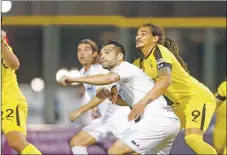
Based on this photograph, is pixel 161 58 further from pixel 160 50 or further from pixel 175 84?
pixel 175 84

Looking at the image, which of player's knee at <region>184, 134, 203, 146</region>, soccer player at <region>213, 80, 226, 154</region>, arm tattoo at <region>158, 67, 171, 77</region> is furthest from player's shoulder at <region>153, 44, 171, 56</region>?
soccer player at <region>213, 80, 226, 154</region>

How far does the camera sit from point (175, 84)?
22.3ft

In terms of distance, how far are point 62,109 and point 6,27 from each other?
1.37 metres

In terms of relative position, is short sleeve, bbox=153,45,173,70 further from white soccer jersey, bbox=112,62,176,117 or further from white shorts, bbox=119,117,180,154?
white shorts, bbox=119,117,180,154

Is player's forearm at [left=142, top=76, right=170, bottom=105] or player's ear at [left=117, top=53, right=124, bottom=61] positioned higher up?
player's ear at [left=117, top=53, right=124, bottom=61]

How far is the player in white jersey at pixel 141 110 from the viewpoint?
20.8ft

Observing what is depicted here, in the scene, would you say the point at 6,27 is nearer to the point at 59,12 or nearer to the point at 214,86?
the point at 59,12

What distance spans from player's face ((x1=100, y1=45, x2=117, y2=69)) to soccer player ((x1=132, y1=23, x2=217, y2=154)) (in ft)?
0.73

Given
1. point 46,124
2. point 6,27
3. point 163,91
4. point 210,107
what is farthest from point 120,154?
point 46,124

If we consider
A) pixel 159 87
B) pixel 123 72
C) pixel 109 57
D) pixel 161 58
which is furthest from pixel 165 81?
pixel 109 57

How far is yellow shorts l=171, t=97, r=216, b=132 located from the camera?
6.89 meters

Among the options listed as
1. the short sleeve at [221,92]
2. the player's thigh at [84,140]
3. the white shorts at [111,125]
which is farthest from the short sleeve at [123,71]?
the short sleeve at [221,92]

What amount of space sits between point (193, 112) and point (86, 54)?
4.26 ft

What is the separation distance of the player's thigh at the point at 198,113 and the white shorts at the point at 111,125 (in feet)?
3.63
